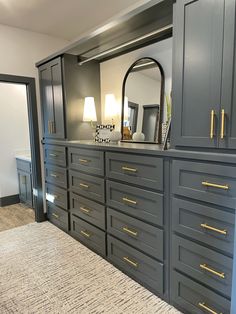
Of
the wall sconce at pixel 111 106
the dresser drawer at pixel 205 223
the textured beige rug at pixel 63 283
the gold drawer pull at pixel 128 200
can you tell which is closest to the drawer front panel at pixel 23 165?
the textured beige rug at pixel 63 283

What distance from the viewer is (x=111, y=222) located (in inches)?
89.7

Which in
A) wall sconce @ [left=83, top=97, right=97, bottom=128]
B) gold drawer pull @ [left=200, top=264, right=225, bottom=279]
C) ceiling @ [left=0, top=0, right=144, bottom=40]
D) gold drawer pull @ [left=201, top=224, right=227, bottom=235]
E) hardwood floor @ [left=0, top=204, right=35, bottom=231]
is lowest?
hardwood floor @ [left=0, top=204, right=35, bottom=231]

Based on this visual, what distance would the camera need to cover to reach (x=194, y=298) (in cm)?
164

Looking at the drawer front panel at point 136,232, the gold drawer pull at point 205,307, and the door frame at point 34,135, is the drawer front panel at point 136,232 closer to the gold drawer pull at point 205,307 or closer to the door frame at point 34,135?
the gold drawer pull at point 205,307

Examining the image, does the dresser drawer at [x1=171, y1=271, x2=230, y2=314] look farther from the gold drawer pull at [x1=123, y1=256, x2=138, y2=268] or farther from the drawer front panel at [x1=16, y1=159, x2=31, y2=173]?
the drawer front panel at [x1=16, y1=159, x2=31, y2=173]

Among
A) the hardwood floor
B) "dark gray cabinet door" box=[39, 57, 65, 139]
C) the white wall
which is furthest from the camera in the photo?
the hardwood floor

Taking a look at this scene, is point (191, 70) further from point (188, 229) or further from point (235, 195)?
point (188, 229)

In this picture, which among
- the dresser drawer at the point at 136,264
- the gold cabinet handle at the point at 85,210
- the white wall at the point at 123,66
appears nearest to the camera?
the dresser drawer at the point at 136,264

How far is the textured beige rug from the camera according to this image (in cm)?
184

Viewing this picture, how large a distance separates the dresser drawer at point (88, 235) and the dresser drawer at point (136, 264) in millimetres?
120

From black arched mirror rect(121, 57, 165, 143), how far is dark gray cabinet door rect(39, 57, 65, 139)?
781 mm

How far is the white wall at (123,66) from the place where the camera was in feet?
7.46

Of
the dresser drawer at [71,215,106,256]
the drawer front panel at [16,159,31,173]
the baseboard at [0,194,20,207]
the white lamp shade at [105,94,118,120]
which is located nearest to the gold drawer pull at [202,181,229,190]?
the dresser drawer at [71,215,106,256]

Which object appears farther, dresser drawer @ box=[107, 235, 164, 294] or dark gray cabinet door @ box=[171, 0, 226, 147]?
dresser drawer @ box=[107, 235, 164, 294]
